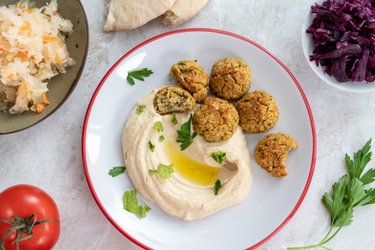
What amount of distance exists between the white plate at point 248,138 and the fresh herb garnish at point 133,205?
4 centimetres

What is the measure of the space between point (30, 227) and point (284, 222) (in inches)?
73.2

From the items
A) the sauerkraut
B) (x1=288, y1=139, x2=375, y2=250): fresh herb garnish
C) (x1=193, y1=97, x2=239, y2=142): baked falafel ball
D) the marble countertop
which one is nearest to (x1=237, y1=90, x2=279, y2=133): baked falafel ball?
(x1=193, y1=97, x2=239, y2=142): baked falafel ball

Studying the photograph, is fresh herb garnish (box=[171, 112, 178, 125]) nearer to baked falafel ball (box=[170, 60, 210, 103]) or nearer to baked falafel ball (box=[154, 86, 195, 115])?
baked falafel ball (box=[154, 86, 195, 115])

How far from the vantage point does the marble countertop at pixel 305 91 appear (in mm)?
4418

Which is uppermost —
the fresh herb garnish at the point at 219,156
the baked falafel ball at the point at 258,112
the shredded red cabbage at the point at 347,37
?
the shredded red cabbage at the point at 347,37

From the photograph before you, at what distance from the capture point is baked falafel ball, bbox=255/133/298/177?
163 inches

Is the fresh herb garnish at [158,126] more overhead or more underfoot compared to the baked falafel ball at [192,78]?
more underfoot

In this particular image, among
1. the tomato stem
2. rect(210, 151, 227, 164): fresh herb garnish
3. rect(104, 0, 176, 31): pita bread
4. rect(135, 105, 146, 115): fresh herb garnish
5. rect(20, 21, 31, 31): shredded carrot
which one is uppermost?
rect(104, 0, 176, 31): pita bread

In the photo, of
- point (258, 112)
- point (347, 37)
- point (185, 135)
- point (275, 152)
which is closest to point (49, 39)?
point (185, 135)

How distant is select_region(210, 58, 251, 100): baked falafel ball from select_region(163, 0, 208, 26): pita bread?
0.47 meters

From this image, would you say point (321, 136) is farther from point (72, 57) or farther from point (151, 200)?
point (72, 57)

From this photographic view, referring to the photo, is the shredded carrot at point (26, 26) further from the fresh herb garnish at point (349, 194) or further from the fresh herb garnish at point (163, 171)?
the fresh herb garnish at point (349, 194)

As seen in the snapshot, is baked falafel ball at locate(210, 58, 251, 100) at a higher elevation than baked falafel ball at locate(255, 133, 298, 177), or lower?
higher

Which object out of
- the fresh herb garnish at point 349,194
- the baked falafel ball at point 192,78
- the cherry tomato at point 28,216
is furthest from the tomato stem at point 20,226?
the fresh herb garnish at point 349,194
